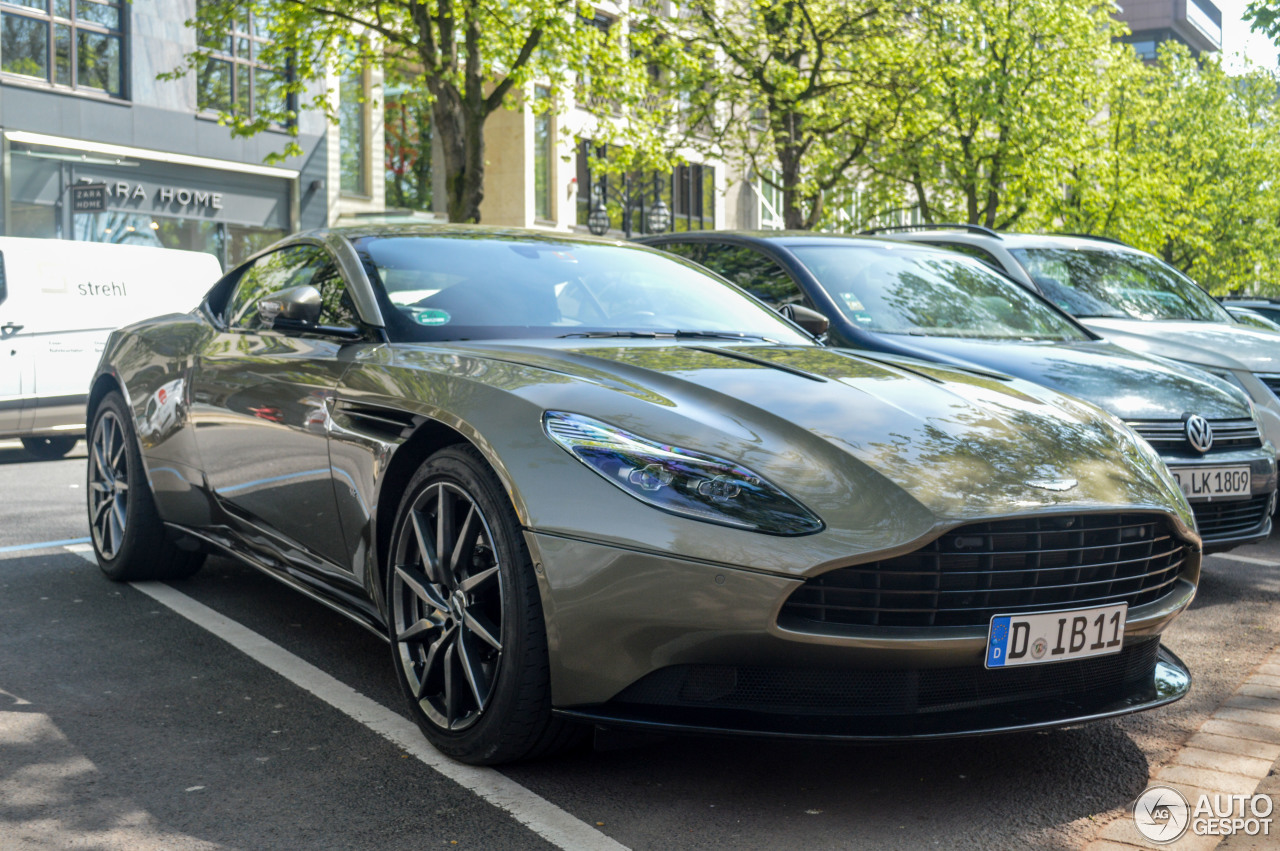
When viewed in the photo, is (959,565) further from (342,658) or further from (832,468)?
(342,658)

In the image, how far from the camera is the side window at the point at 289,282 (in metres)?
4.39

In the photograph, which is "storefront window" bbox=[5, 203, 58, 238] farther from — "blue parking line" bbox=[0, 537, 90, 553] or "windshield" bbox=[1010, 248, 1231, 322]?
"windshield" bbox=[1010, 248, 1231, 322]

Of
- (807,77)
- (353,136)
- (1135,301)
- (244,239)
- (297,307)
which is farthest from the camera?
(353,136)

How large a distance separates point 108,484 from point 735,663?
383 centimetres

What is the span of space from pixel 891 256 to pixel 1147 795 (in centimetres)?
427

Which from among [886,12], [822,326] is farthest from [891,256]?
[886,12]

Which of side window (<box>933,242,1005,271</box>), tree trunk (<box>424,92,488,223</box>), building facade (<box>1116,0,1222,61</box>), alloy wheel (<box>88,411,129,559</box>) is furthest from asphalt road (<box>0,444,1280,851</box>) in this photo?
building facade (<box>1116,0,1222,61</box>)

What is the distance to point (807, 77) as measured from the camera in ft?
75.0

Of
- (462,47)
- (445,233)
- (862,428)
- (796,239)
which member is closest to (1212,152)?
(462,47)

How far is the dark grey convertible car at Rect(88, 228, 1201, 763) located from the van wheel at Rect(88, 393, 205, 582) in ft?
4.68

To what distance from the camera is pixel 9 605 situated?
525 cm

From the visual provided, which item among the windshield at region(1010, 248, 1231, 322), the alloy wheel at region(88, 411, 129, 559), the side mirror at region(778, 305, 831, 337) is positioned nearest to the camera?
the side mirror at region(778, 305, 831, 337)

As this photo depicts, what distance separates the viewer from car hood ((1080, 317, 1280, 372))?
707 centimetres

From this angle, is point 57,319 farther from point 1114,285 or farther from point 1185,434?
point 1185,434
